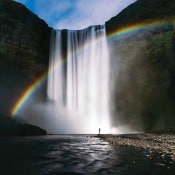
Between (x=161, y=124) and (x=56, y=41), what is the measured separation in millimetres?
33261

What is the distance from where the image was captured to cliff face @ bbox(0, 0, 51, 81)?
64562mm

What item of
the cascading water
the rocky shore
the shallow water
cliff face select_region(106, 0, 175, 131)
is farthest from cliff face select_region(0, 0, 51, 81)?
the shallow water

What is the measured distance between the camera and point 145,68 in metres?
63.5

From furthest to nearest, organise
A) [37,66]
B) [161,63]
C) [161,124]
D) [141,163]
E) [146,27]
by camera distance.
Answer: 1. [37,66]
2. [146,27]
3. [161,63]
4. [161,124]
5. [141,163]

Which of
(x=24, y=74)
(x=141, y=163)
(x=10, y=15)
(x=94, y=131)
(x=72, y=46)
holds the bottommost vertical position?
(x=141, y=163)

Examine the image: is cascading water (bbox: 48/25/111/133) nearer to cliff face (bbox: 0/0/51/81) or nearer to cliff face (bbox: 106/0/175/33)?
cliff face (bbox: 0/0/51/81)

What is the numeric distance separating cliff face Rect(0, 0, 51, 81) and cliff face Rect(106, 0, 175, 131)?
17191 millimetres

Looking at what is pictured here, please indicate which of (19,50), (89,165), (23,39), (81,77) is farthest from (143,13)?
(89,165)

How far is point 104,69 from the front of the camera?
72.6 m

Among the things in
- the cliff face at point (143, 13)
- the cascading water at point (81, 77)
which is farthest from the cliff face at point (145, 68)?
the cascading water at point (81, 77)

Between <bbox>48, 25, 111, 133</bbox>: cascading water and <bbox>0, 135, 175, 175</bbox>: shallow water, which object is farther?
<bbox>48, 25, 111, 133</bbox>: cascading water

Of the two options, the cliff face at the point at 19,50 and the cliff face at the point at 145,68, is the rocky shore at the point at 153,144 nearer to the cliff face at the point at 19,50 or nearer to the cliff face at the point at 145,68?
the cliff face at the point at 145,68

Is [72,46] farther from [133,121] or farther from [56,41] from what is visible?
[133,121]

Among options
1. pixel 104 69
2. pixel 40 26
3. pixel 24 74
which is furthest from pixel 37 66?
pixel 104 69
